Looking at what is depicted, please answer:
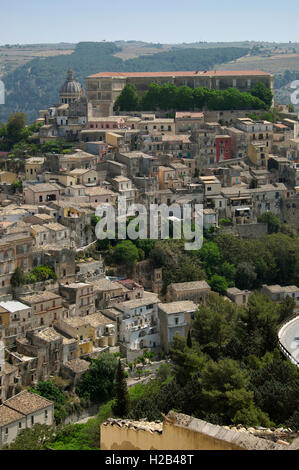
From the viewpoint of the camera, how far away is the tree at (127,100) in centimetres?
5953

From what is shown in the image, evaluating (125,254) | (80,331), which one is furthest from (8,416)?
(125,254)

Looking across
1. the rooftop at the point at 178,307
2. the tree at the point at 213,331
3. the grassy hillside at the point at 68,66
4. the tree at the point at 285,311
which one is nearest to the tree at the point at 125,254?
the rooftop at the point at 178,307

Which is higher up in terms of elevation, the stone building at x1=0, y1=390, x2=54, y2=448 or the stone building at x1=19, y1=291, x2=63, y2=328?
the stone building at x1=19, y1=291, x2=63, y2=328

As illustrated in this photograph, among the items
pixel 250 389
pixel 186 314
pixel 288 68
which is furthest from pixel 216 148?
pixel 288 68

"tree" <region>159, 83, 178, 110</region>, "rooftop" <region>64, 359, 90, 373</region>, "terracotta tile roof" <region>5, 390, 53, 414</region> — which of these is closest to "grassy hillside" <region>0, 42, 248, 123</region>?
"tree" <region>159, 83, 178, 110</region>

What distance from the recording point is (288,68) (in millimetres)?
135750

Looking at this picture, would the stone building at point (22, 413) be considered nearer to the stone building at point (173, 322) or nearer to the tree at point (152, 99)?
the stone building at point (173, 322)

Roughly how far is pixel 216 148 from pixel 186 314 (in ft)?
55.2

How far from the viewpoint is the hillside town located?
1427 inches

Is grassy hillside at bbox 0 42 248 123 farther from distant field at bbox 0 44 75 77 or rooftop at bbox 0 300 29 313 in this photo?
rooftop at bbox 0 300 29 313

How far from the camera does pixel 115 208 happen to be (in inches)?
1820

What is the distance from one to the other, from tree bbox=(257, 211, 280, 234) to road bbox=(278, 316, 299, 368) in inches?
641

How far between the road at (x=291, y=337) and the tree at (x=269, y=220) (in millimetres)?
16294
